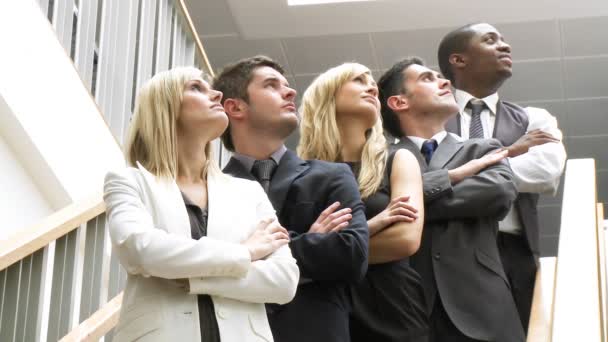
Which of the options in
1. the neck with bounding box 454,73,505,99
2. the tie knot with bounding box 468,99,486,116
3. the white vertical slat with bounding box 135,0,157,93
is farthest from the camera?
the white vertical slat with bounding box 135,0,157,93

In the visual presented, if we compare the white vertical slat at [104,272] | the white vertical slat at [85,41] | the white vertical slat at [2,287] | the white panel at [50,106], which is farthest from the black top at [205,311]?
the white vertical slat at [85,41]

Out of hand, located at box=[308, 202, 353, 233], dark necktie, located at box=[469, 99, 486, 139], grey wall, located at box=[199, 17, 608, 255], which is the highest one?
hand, located at box=[308, 202, 353, 233]

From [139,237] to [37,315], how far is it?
128 centimetres

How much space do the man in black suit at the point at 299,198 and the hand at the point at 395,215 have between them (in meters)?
0.13

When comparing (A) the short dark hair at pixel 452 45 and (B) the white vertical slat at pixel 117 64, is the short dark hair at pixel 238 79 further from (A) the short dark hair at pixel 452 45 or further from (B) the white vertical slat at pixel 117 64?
(B) the white vertical slat at pixel 117 64

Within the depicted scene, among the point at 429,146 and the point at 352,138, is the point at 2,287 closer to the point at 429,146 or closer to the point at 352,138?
the point at 352,138

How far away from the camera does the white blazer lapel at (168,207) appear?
2.74 meters

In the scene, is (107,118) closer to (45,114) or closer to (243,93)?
(45,114)

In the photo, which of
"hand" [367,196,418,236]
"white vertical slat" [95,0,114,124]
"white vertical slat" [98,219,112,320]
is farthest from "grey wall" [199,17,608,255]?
"hand" [367,196,418,236]

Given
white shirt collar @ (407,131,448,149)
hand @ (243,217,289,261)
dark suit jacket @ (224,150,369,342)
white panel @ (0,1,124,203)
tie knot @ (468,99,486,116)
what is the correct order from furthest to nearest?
white panel @ (0,1,124,203)
tie knot @ (468,99,486,116)
white shirt collar @ (407,131,448,149)
dark suit jacket @ (224,150,369,342)
hand @ (243,217,289,261)

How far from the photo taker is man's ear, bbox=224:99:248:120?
11.8 feet

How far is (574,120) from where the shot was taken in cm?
998

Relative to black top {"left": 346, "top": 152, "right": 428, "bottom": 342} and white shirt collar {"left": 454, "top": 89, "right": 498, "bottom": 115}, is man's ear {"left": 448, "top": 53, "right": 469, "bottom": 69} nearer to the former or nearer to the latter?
white shirt collar {"left": 454, "top": 89, "right": 498, "bottom": 115}

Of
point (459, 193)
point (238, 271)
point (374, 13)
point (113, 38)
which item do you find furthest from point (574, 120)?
point (238, 271)
